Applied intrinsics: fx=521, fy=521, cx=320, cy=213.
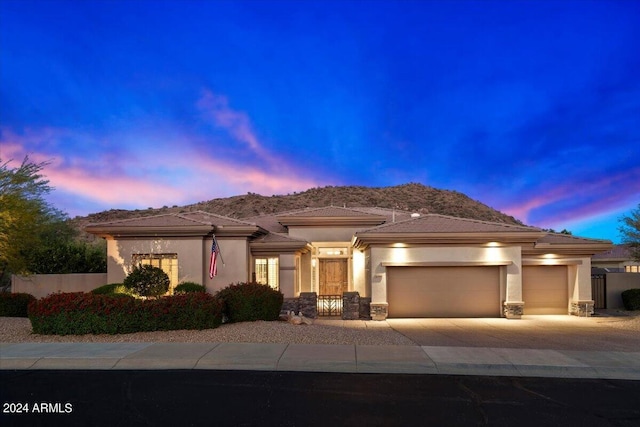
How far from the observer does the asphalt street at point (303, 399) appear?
24.1 ft

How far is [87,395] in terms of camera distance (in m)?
8.56

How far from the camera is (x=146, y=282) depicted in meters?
19.0

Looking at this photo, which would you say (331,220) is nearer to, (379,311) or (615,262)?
(379,311)

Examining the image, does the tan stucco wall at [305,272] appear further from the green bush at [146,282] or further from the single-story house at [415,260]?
the green bush at [146,282]

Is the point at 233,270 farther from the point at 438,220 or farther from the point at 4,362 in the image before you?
the point at 4,362

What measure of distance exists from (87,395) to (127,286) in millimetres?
10839

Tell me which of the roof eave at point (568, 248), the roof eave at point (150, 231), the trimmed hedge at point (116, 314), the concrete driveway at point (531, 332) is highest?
the roof eave at point (150, 231)

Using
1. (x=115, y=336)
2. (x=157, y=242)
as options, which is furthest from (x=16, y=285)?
(x=115, y=336)

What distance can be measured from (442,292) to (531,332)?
460 centimetres

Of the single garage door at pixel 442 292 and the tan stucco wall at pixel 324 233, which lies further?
the tan stucco wall at pixel 324 233

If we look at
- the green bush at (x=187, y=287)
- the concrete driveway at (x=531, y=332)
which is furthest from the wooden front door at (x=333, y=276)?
the green bush at (x=187, y=287)

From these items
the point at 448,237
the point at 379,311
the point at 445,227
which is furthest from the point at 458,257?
the point at 379,311

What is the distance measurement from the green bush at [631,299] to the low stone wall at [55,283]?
917 inches

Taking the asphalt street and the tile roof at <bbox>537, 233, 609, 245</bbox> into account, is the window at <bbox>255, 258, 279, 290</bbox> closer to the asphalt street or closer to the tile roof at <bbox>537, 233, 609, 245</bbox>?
the tile roof at <bbox>537, 233, 609, 245</bbox>
